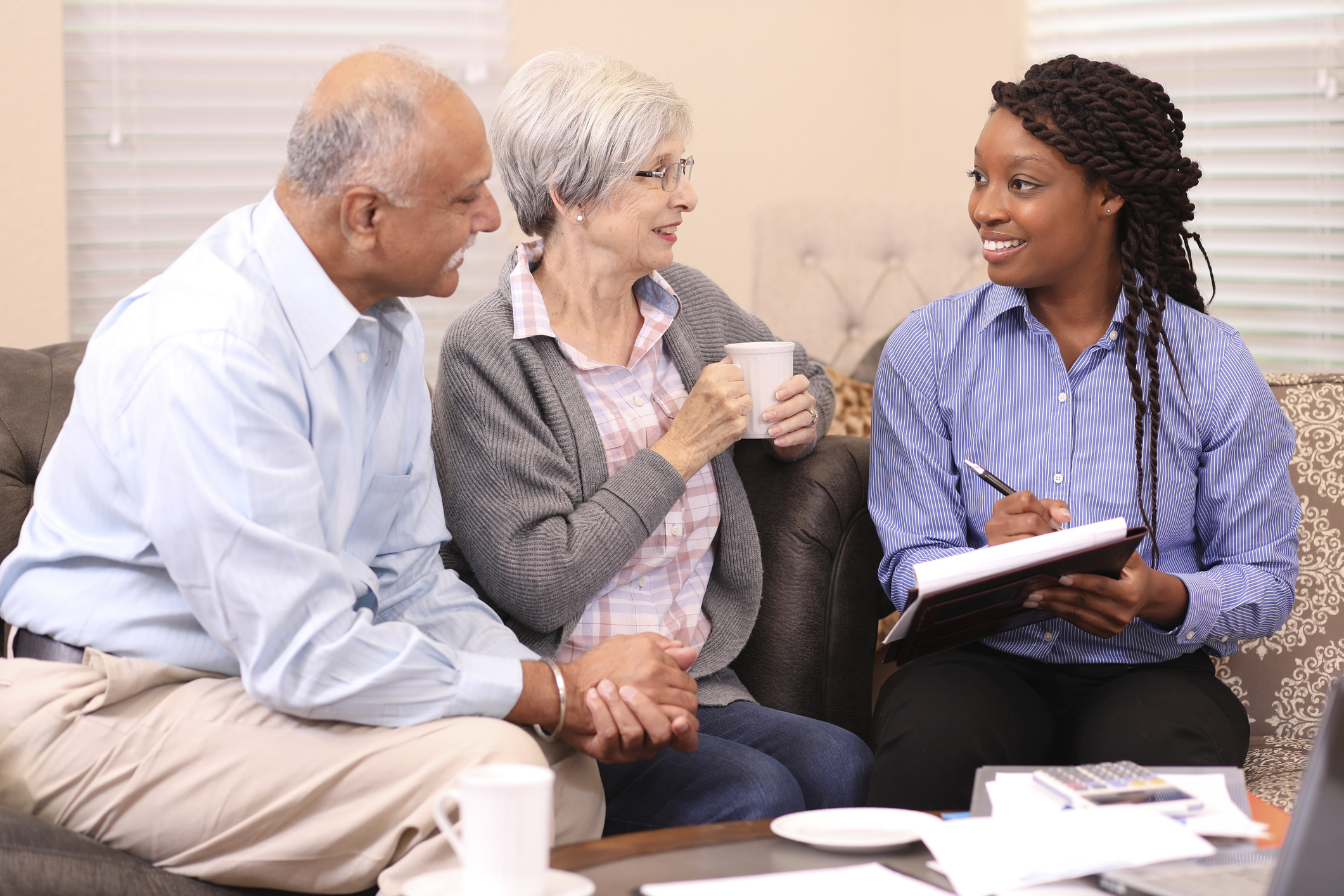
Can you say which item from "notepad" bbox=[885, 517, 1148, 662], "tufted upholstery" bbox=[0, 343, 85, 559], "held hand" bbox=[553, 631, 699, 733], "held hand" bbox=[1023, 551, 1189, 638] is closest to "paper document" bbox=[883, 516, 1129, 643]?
"notepad" bbox=[885, 517, 1148, 662]

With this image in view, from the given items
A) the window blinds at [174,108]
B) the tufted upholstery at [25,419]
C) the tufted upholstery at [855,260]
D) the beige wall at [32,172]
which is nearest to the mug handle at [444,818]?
the tufted upholstery at [25,419]

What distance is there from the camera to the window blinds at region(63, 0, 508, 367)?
255cm

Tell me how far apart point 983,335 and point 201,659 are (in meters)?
1.10

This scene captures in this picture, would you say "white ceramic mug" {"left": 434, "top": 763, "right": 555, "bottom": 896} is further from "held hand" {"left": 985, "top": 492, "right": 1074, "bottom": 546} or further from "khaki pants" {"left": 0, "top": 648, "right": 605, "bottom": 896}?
"held hand" {"left": 985, "top": 492, "right": 1074, "bottom": 546}

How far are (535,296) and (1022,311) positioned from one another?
0.67 m

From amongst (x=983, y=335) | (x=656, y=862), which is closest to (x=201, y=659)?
(x=656, y=862)

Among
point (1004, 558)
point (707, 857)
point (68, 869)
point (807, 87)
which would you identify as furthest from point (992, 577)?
point (807, 87)

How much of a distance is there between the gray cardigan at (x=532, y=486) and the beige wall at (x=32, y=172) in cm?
116

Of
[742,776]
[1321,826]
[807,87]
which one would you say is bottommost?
[742,776]

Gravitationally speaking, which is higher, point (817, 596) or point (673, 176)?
point (673, 176)

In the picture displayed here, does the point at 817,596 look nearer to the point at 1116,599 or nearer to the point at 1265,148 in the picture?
the point at 1116,599

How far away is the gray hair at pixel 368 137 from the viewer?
127 centimetres

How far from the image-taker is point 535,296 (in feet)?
5.42

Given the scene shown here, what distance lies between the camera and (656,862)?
3.31ft
